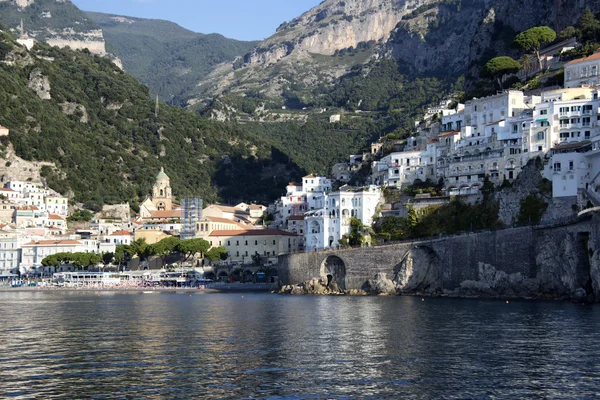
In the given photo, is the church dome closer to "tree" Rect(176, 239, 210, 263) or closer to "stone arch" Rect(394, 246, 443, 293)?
"tree" Rect(176, 239, 210, 263)

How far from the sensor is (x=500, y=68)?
9769 centimetres

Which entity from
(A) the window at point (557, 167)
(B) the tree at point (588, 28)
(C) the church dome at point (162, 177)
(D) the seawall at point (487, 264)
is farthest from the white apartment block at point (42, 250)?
(A) the window at point (557, 167)

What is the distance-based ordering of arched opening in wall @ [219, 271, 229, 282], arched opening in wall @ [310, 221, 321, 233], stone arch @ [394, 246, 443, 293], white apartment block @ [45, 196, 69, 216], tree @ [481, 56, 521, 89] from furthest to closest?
white apartment block @ [45, 196, 69, 216], arched opening in wall @ [219, 271, 229, 282], tree @ [481, 56, 521, 89], arched opening in wall @ [310, 221, 321, 233], stone arch @ [394, 246, 443, 293]

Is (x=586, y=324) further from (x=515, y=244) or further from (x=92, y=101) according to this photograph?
(x=92, y=101)

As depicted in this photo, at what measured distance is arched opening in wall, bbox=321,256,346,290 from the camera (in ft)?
265

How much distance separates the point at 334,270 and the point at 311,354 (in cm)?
4636

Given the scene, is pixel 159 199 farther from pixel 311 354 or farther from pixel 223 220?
pixel 311 354

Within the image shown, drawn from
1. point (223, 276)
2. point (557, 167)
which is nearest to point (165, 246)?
point (223, 276)

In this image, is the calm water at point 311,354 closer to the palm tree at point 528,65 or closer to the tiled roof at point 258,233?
the palm tree at point 528,65

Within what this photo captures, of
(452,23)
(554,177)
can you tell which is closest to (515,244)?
(554,177)

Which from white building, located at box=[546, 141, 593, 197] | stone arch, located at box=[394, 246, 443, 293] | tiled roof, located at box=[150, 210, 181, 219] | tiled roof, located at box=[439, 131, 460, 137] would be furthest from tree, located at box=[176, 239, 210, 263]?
white building, located at box=[546, 141, 593, 197]

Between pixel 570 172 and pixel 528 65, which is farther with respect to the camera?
pixel 528 65

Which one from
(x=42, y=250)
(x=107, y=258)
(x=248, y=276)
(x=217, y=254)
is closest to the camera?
(x=248, y=276)

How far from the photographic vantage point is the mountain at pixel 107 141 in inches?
5477
